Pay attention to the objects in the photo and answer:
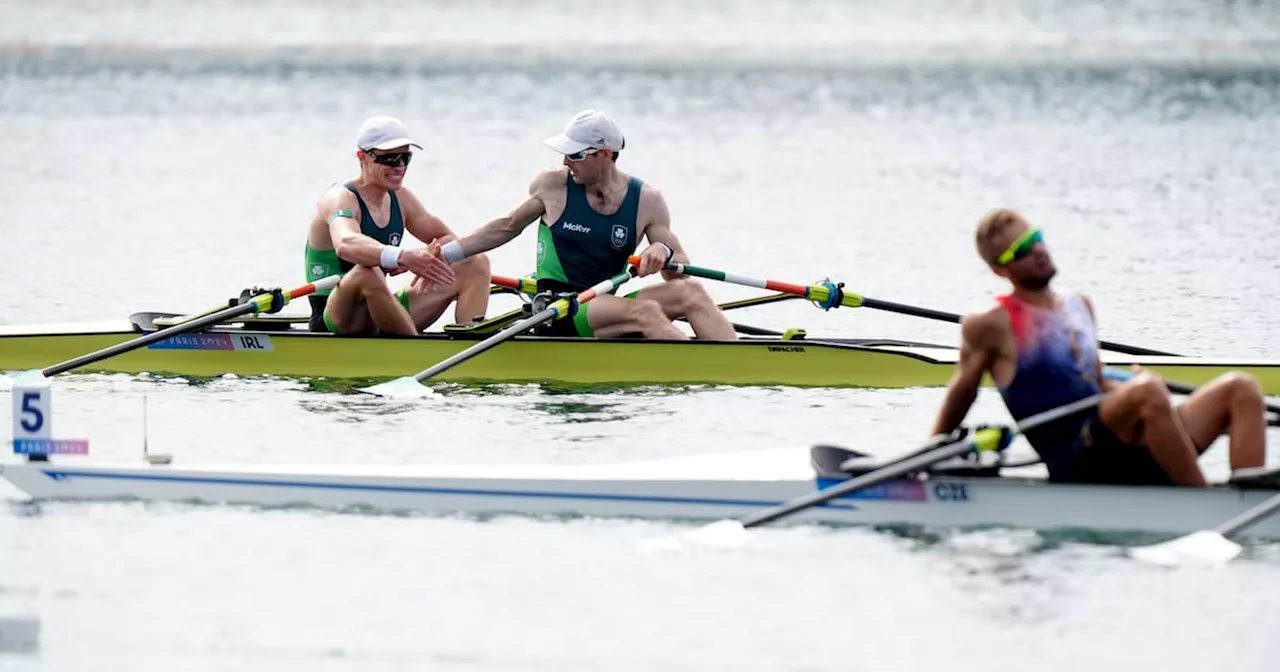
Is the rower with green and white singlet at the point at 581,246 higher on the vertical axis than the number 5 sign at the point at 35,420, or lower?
higher

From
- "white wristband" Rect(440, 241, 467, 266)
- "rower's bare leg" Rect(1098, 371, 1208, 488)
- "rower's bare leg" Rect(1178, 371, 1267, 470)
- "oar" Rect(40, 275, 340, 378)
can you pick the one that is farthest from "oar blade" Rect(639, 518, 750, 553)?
"oar" Rect(40, 275, 340, 378)

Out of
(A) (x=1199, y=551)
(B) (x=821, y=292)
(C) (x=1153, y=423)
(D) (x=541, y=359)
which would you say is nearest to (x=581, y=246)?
(D) (x=541, y=359)

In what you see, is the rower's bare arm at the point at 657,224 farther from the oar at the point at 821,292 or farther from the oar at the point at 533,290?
the oar at the point at 533,290

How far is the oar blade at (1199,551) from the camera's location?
894 cm

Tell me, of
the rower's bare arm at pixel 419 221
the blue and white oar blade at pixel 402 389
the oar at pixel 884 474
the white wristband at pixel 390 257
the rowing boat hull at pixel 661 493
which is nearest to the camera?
the oar at pixel 884 474

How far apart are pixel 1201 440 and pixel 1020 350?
2.82 ft

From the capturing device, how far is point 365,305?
13.6 metres

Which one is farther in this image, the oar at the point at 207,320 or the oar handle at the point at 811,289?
the oar handle at the point at 811,289

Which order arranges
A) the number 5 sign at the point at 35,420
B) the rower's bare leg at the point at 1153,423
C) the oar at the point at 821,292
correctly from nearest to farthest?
the rower's bare leg at the point at 1153,423 < the number 5 sign at the point at 35,420 < the oar at the point at 821,292

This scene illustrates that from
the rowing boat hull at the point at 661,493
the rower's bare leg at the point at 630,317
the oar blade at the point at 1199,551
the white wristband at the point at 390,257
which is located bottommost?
the oar blade at the point at 1199,551

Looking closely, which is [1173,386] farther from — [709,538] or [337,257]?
[337,257]

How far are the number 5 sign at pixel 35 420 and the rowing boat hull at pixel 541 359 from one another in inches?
143

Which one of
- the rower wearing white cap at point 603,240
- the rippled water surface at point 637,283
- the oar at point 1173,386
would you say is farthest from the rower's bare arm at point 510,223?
the oar at point 1173,386

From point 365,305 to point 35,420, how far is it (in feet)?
12.9
